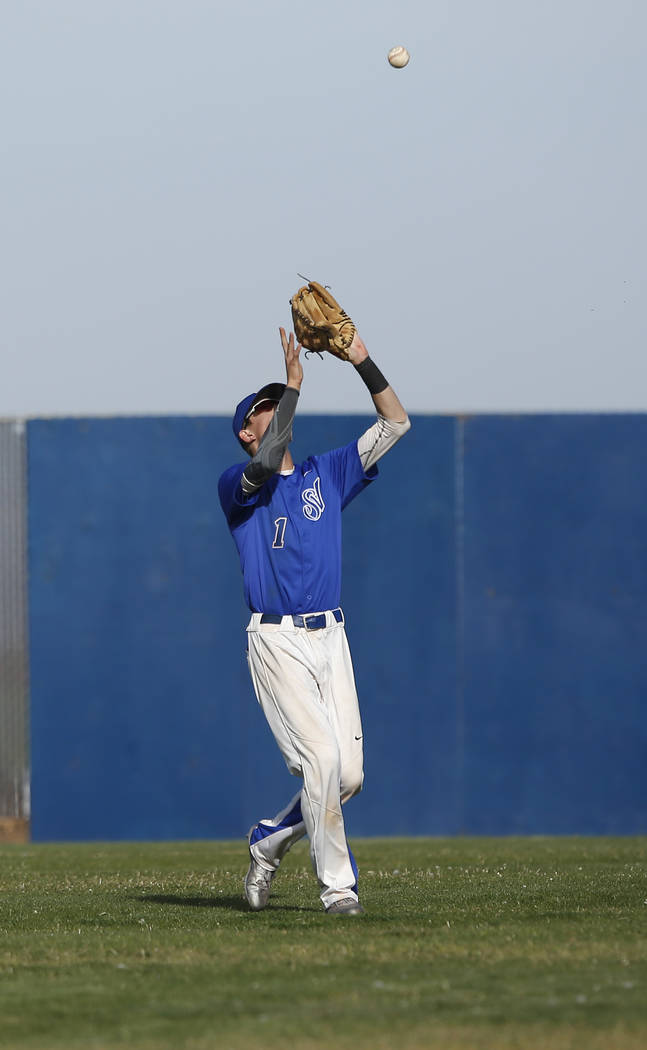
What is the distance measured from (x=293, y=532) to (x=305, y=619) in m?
0.43

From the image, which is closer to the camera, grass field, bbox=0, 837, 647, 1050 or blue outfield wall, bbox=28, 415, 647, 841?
grass field, bbox=0, 837, 647, 1050

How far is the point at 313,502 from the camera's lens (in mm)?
7496

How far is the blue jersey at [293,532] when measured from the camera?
7320mm

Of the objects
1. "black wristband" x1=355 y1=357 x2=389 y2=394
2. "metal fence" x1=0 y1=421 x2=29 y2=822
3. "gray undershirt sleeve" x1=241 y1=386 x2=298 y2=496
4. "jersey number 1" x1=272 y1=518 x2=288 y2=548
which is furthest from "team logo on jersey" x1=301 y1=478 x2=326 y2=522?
"metal fence" x1=0 y1=421 x2=29 y2=822

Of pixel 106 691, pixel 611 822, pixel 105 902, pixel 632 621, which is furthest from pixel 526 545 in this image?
pixel 105 902

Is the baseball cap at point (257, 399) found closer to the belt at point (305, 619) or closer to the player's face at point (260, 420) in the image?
the player's face at point (260, 420)

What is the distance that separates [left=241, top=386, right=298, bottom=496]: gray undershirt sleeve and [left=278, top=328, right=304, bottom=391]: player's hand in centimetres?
8

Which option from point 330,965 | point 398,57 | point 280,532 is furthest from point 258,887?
point 398,57

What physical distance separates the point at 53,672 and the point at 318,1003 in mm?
11481

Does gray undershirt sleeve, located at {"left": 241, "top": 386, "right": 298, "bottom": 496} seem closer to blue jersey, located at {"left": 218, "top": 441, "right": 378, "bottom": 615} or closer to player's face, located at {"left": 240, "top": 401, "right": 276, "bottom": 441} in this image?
blue jersey, located at {"left": 218, "top": 441, "right": 378, "bottom": 615}

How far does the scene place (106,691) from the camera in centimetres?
1603

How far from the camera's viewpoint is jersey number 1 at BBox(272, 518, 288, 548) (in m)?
7.38

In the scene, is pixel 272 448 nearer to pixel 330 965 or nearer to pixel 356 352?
pixel 356 352

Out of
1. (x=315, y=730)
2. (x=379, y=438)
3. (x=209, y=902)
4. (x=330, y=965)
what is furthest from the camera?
(x=209, y=902)
